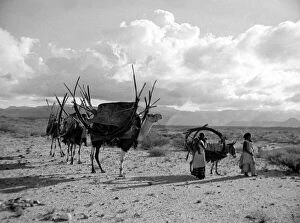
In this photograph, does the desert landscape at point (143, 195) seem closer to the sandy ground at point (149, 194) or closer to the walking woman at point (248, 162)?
the sandy ground at point (149, 194)

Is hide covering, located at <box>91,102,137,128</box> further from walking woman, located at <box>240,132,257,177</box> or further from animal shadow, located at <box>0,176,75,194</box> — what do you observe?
walking woman, located at <box>240,132,257,177</box>

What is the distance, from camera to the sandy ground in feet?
26.1

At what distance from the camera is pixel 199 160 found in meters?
13.2

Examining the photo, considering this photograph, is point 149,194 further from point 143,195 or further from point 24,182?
point 24,182

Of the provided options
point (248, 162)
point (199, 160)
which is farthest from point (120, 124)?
point (248, 162)

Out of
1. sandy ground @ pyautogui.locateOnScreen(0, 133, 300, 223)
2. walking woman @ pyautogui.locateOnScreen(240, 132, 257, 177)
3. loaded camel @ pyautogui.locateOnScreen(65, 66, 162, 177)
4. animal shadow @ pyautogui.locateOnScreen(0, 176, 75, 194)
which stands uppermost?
loaded camel @ pyautogui.locateOnScreen(65, 66, 162, 177)

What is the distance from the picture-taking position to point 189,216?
7.98m

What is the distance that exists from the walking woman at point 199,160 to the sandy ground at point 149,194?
1.26 feet

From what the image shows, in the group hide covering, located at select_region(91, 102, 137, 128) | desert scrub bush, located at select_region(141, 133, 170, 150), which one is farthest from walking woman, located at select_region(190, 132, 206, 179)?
desert scrub bush, located at select_region(141, 133, 170, 150)

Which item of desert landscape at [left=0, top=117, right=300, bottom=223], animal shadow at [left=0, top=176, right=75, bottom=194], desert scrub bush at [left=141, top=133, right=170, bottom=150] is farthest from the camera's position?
desert scrub bush at [left=141, top=133, right=170, bottom=150]

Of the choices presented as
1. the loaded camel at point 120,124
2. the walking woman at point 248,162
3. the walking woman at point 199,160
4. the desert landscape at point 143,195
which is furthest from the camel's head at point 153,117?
the walking woman at point 248,162

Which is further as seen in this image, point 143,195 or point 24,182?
point 24,182

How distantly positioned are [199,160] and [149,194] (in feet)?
12.8

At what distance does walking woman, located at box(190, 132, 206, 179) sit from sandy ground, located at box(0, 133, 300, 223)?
385 mm
